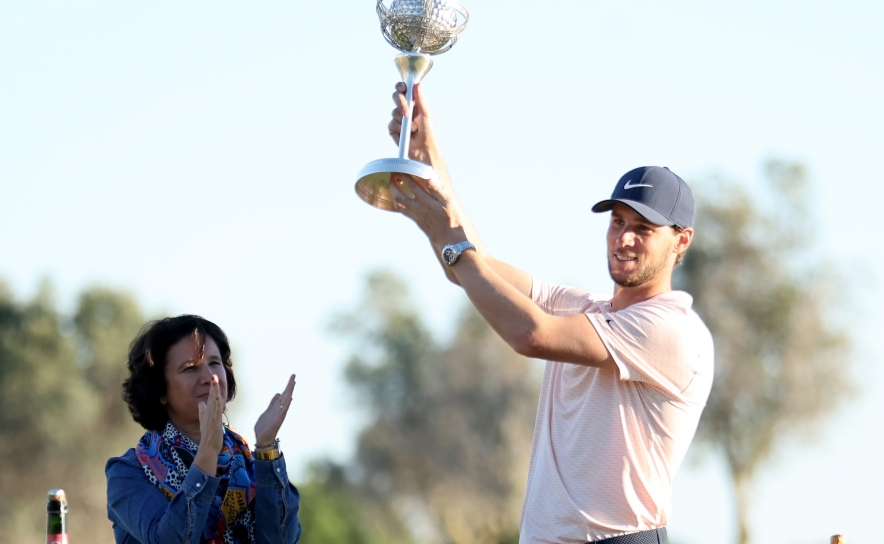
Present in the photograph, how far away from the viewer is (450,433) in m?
42.7

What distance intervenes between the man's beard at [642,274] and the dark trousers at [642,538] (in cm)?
85

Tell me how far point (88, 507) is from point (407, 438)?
13564 millimetres

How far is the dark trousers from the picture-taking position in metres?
4.03

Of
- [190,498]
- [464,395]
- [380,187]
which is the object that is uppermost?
[464,395]

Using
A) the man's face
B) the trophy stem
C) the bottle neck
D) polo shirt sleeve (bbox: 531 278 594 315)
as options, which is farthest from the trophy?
the bottle neck

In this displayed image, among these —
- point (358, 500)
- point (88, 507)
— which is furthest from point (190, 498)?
point (358, 500)

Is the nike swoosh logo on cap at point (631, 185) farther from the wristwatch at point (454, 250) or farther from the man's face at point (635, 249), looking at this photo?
the wristwatch at point (454, 250)

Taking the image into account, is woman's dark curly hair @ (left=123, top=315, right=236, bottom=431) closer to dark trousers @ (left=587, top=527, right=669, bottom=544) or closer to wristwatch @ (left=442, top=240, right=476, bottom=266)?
wristwatch @ (left=442, top=240, right=476, bottom=266)

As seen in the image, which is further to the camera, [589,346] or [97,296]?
[97,296]

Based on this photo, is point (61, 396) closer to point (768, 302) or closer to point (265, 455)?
point (768, 302)

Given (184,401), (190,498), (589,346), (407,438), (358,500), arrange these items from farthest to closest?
(407,438), (358,500), (184,401), (190,498), (589,346)

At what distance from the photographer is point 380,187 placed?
454 cm

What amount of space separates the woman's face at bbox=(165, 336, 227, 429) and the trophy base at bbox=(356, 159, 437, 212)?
0.91 metres

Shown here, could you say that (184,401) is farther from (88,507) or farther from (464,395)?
(464,395)
